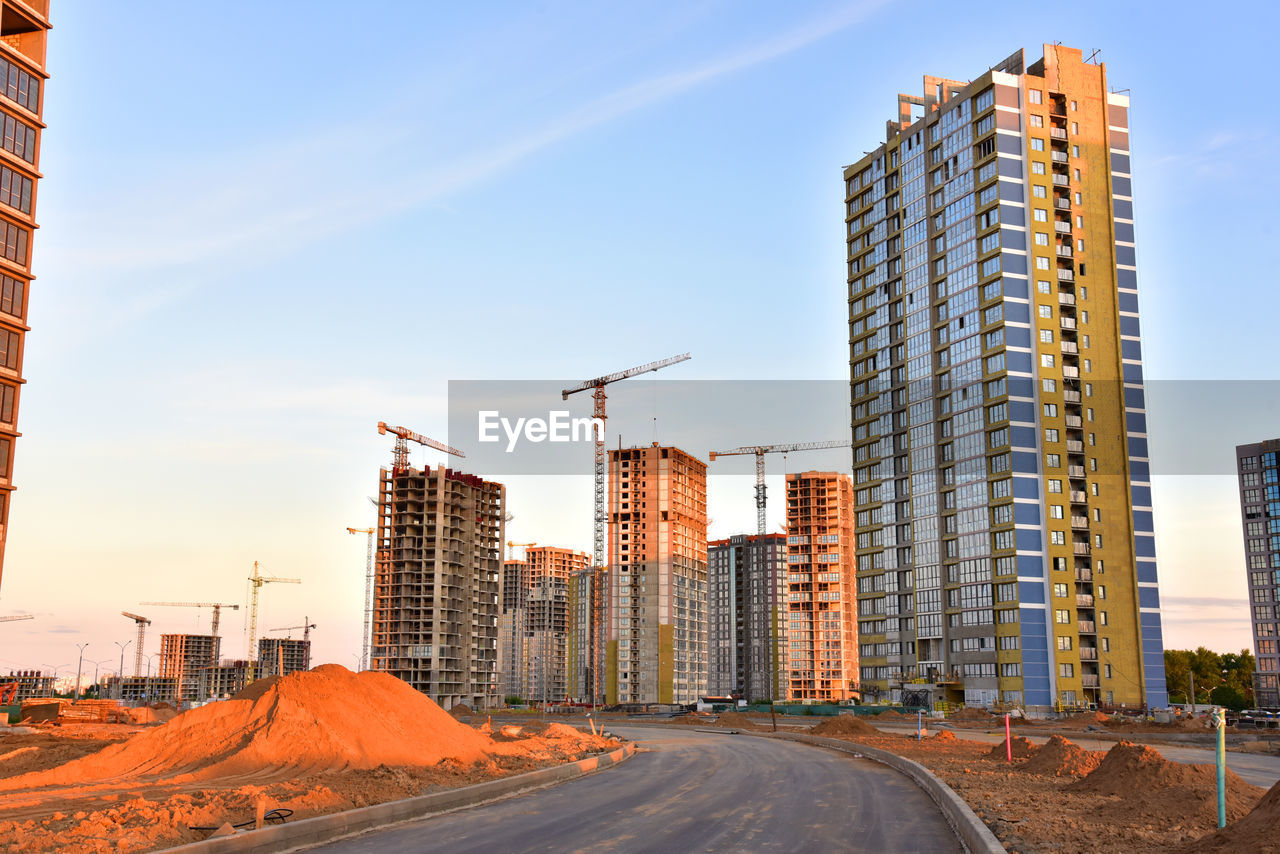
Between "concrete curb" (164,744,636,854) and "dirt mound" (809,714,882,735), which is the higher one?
"concrete curb" (164,744,636,854)

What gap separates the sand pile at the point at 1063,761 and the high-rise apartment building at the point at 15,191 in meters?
58.0

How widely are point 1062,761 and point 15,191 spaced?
67.1 m

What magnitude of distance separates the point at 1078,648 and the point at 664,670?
10138 centimetres

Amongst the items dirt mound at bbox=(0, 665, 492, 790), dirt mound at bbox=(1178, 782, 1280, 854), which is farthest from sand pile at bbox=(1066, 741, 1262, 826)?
dirt mound at bbox=(0, 665, 492, 790)

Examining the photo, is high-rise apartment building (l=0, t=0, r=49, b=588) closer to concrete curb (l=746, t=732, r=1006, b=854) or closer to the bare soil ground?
the bare soil ground

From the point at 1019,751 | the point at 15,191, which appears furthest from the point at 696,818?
the point at 15,191

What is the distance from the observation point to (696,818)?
75.1 feet

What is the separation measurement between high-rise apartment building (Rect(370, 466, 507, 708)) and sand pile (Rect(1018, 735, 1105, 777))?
14142cm

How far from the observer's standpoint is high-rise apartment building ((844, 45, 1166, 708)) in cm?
11019

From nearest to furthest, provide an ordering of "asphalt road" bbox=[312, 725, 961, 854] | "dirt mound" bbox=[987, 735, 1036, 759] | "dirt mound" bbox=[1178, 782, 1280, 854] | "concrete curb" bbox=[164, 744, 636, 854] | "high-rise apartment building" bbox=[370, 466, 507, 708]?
"dirt mound" bbox=[1178, 782, 1280, 854] < "concrete curb" bbox=[164, 744, 636, 854] < "asphalt road" bbox=[312, 725, 961, 854] < "dirt mound" bbox=[987, 735, 1036, 759] < "high-rise apartment building" bbox=[370, 466, 507, 708]

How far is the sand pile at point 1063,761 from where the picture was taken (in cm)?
3133

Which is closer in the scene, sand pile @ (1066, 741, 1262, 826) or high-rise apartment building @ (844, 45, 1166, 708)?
sand pile @ (1066, 741, 1262, 826)

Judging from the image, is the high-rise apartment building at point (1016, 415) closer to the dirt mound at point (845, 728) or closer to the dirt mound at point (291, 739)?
the dirt mound at point (845, 728)

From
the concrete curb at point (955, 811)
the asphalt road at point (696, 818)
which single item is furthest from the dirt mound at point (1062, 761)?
the asphalt road at point (696, 818)
